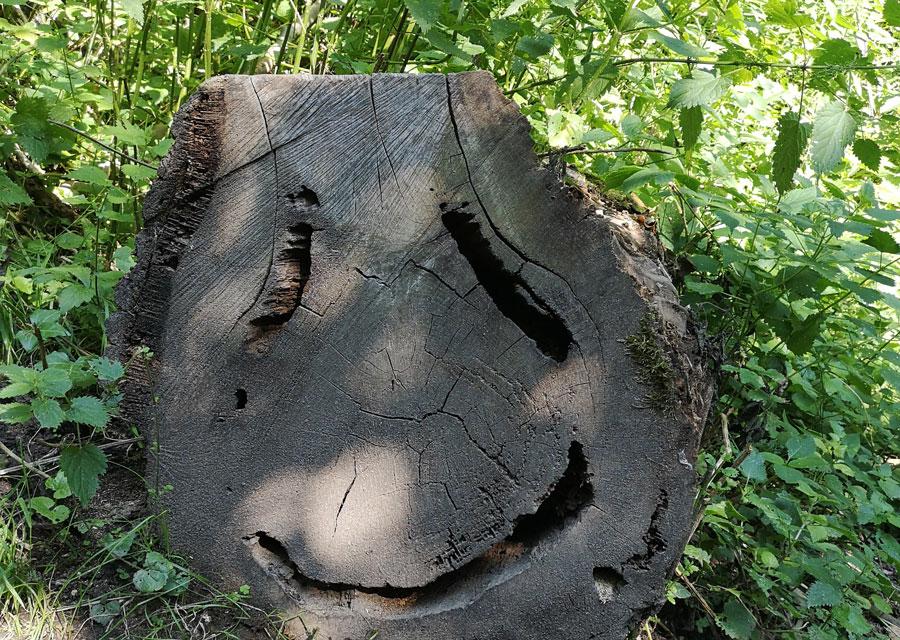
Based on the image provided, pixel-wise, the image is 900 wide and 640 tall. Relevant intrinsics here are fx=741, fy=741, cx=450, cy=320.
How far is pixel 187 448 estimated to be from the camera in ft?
5.97

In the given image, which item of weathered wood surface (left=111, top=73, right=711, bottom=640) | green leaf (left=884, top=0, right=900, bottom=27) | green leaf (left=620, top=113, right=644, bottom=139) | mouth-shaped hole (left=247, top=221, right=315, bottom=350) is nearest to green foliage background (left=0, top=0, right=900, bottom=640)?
green leaf (left=884, top=0, right=900, bottom=27)

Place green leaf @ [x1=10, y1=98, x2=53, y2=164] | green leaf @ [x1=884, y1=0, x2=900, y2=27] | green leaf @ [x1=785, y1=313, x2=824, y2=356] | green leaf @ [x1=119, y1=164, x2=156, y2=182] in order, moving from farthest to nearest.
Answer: green leaf @ [x1=785, y1=313, x2=824, y2=356]
green leaf @ [x1=119, y1=164, x2=156, y2=182]
green leaf @ [x1=10, y1=98, x2=53, y2=164]
green leaf @ [x1=884, y1=0, x2=900, y2=27]

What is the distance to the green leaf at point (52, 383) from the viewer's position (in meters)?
1.72

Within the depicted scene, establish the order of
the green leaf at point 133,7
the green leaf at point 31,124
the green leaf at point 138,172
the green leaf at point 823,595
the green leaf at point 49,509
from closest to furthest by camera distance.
Answer: the green leaf at point 133,7 → the green leaf at point 49,509 → the green leaf at point 823,595 → the green leaf at point 31,124 → the green leaf at point 138,172

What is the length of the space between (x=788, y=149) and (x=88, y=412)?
1.74 meters

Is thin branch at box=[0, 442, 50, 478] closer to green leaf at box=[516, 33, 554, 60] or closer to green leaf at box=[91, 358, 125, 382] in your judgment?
green leaf at box=[91, 358, 125, 382]

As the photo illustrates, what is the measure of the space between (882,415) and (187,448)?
2964 mm

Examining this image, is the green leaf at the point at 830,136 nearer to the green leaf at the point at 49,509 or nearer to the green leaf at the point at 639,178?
the green leaf at the point at 639,178

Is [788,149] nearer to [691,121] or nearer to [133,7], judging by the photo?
[691,121]

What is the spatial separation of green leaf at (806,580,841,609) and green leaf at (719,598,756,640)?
180 millimetres

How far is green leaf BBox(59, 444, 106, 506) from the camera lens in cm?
169

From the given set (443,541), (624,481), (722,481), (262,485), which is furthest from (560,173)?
(722,481)

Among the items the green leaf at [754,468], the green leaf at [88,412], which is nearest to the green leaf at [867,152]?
the green leaf at [754,468]

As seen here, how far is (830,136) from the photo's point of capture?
1665 mm
